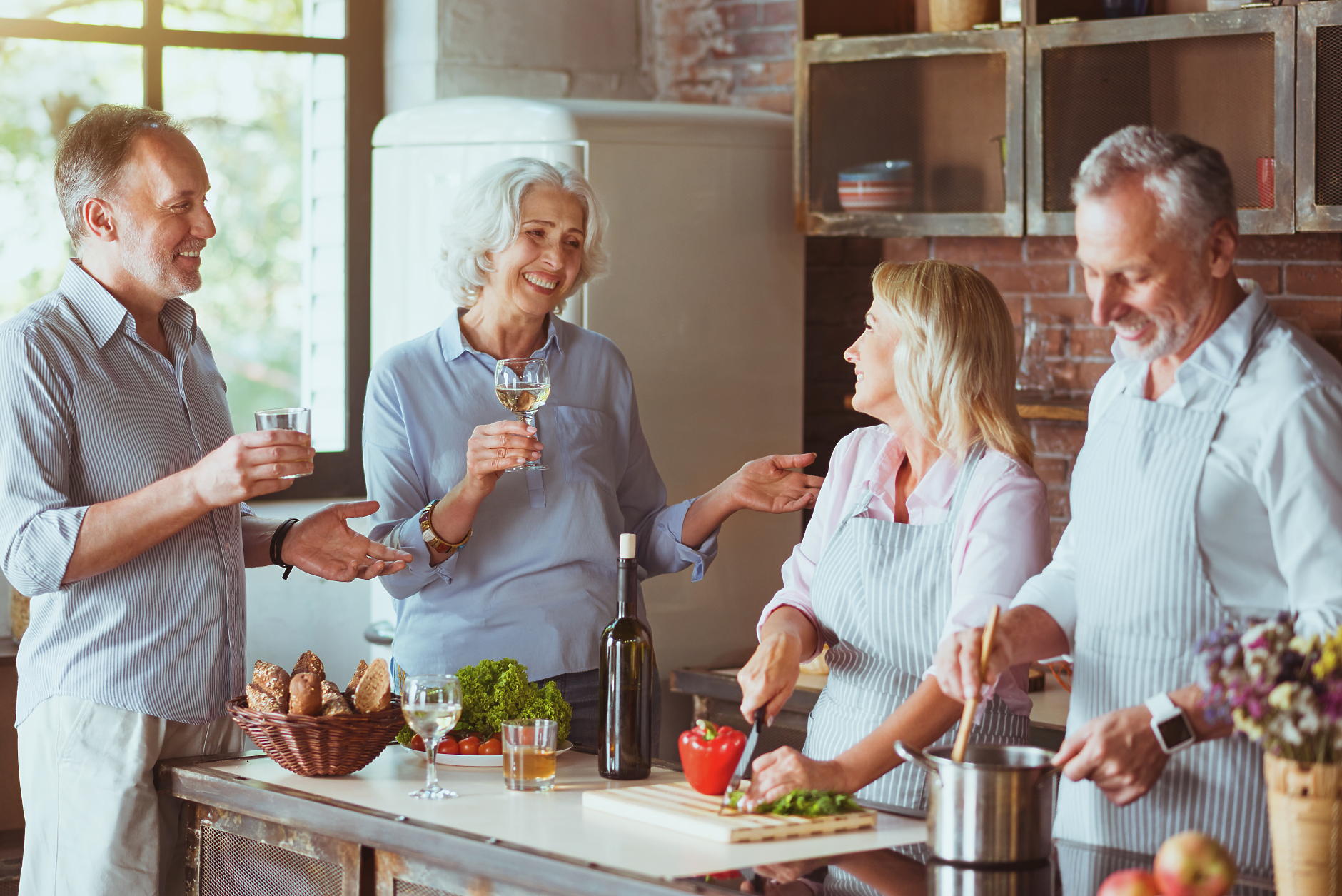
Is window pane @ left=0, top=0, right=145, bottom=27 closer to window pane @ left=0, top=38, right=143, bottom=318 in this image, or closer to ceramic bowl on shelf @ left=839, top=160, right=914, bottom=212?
window pane @ left=0, top=38, right=143, bottom=318

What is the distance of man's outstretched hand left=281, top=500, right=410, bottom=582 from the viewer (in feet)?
8.29

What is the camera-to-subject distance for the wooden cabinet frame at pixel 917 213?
3582 mm

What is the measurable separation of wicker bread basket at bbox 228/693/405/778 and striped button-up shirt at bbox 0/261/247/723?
0.53ft

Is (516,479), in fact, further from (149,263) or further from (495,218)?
(149,263)

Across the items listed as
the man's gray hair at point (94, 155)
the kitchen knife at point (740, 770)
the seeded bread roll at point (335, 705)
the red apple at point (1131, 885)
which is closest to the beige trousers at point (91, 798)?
the seeded bread roll at point (335, 705)

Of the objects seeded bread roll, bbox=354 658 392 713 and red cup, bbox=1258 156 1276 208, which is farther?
red cup, bbox=1258 156 1276 208

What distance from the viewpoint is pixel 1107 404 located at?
6.92ft

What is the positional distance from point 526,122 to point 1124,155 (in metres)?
1.96

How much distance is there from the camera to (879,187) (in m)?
3.79

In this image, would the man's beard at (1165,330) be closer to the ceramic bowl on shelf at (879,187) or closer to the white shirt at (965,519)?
the white shirt at (965,519)

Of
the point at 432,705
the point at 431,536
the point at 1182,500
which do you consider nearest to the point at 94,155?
the point at 431,536

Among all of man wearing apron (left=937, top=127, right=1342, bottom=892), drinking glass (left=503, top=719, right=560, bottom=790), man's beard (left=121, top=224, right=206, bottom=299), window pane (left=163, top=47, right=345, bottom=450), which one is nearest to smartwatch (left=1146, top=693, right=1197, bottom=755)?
man wearing apron (left=937, top=127, right=1342, bottom=892)

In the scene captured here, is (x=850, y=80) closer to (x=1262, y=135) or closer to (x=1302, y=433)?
(x=1262, y=135)

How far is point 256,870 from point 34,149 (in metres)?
2.27
